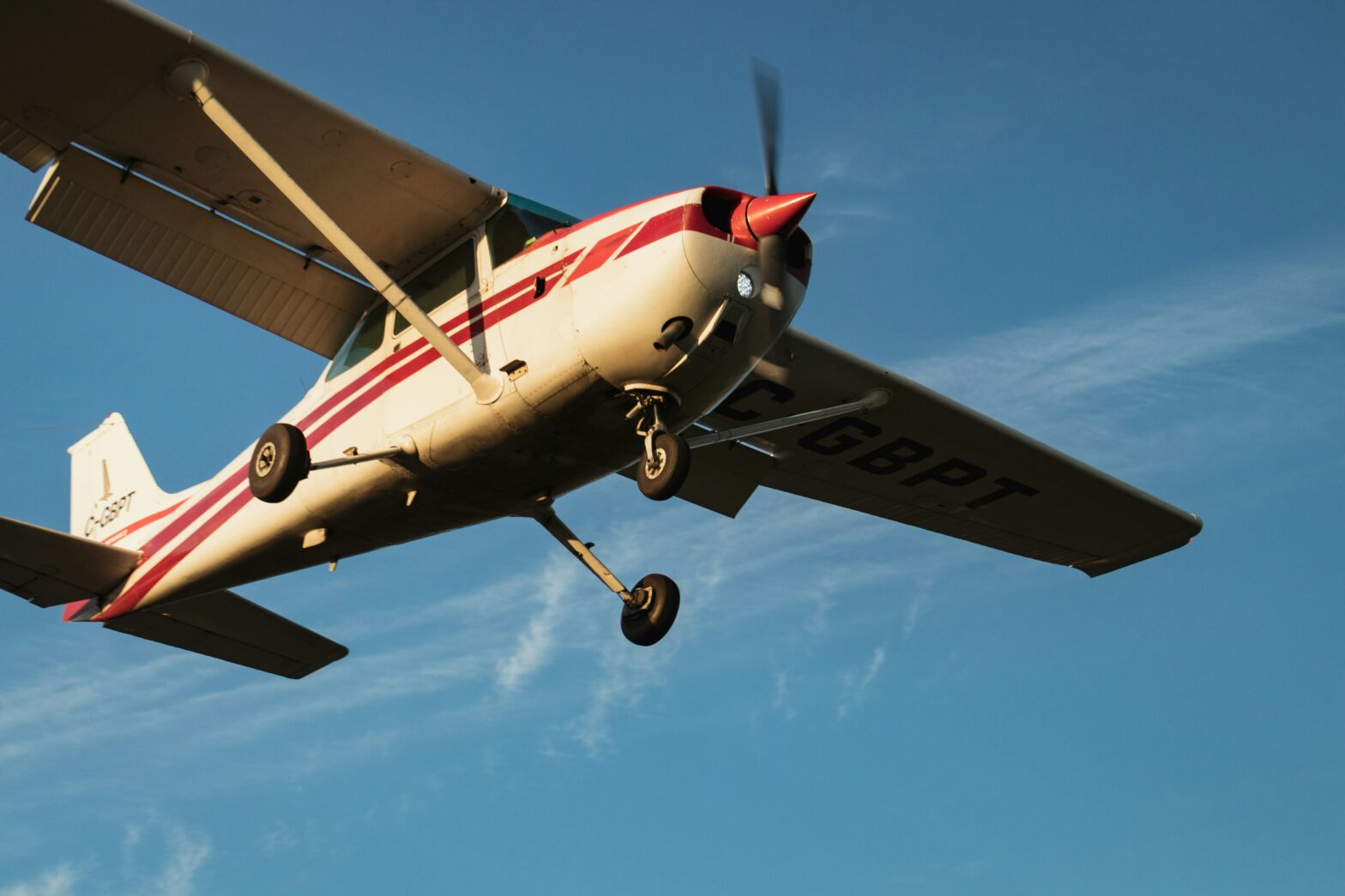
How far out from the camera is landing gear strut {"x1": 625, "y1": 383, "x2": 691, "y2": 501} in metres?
10.5

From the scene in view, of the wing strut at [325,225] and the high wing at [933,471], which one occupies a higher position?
the high wing at [933,471]

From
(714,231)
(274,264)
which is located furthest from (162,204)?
(714,231)

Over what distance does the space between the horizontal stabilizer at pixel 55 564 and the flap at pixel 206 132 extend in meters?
3.24

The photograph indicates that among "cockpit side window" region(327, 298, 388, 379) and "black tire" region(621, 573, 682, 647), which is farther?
"cockpit side window" region(327, 298, 388, 379)

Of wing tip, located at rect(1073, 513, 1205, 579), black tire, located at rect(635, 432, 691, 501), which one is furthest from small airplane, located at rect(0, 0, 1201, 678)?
wing tip, located at rect(1073, 513, 1205, 579)

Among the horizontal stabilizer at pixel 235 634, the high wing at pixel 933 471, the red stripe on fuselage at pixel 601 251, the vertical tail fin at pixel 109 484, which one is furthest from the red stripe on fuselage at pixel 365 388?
the high wing at pixel 933 471

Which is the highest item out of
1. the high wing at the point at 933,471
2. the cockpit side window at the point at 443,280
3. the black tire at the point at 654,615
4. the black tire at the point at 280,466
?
the high wing at the point at 933,471

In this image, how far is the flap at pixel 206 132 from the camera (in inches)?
437

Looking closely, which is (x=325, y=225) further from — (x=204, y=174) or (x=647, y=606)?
(x=647, y=606)

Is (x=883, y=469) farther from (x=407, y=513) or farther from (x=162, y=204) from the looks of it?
(x=162, y=204)

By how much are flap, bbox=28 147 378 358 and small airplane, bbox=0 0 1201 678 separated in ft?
0.07

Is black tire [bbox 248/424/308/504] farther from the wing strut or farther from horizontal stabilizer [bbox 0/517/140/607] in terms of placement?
horizontal stabilizer [bbox 0/517/140/607]

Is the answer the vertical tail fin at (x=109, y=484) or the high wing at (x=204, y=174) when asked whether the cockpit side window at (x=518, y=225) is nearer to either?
the high wing at (x=204, y=174)

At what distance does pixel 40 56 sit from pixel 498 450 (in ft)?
14.3
